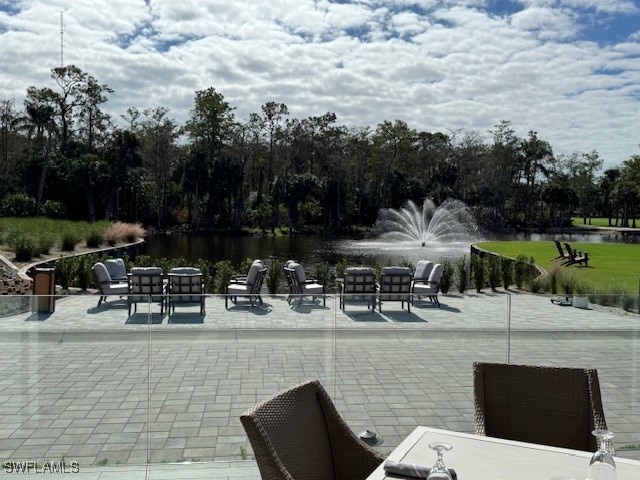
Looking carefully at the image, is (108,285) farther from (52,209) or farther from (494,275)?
(52,209)

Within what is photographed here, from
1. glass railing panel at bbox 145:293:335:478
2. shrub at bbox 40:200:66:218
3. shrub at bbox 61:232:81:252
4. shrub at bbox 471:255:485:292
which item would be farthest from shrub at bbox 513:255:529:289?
shrub at bbox 40:200:66:218

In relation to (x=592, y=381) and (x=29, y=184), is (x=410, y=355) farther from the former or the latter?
(x=29, y=184)

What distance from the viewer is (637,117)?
38469 millimetres

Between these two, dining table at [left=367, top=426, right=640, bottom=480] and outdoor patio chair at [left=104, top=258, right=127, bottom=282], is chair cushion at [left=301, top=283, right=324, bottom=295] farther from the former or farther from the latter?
dining table at [left=367, top=426, right=640, bottom=480]

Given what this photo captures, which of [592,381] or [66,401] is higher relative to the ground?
[592,381]

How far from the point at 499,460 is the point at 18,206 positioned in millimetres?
40071

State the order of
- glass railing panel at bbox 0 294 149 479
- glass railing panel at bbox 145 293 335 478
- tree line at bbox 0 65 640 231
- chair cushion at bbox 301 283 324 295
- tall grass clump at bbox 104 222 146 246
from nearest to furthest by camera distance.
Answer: glass railing panel at bbox 0 294 149 479, glass railing panel at bbox 145 293 335 478, chair cushion at bbox 301 283 324 295, tall grass clump at bbox 104 222 146 246, tree line at bbox 0 65 640 231

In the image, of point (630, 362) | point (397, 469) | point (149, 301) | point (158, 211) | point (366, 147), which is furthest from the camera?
point (366, 147)

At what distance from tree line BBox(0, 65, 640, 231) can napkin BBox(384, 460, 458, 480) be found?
39.6 m

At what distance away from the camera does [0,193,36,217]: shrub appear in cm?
3675

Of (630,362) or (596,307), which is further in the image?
(596,307)

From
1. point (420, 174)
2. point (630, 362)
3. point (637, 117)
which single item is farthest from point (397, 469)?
point (420, 174)

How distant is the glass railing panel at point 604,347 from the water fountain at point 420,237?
17635 mm

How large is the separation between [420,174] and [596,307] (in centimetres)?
5258
